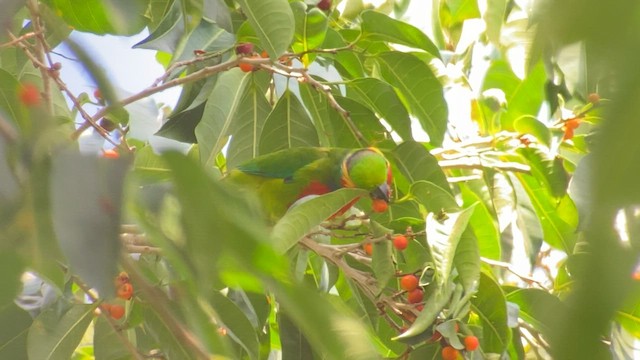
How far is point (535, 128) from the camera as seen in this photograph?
2037mm

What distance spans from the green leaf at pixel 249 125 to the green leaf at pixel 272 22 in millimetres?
434

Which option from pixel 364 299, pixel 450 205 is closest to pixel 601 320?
pixel 450 205

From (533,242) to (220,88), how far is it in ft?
3.05

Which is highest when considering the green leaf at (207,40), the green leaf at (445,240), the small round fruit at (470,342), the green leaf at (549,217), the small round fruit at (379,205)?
the green leaf at (207,40)

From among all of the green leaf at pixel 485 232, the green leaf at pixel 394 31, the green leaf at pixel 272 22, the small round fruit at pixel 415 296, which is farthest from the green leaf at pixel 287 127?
the small round fruit at pixel 415 296

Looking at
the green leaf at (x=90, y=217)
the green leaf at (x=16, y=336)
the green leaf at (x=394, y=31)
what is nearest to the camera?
the green leaf at (x=90, y=217)

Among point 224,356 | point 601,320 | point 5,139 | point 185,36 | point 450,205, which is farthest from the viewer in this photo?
point 450,205

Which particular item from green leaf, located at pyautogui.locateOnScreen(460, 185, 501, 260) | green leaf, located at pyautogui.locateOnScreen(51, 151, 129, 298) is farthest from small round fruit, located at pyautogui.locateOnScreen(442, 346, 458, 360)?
green leaf, located at pyautogui.locateOnScreen(51, 151, 129, 298)

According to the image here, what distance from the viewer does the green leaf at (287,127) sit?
73.3 inches

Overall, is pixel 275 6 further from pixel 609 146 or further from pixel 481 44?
pixel 481 44

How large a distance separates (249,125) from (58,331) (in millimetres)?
689

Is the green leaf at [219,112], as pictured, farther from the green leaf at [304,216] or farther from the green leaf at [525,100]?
the green leaf at [525,100]

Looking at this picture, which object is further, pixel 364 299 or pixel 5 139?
pixel 364 299

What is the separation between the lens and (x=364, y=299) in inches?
67.7
